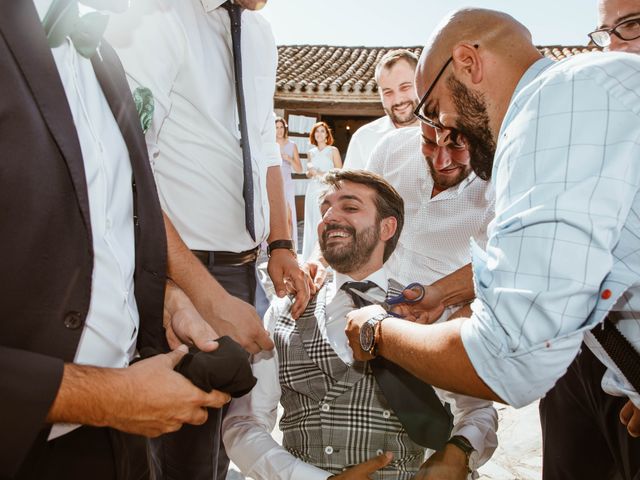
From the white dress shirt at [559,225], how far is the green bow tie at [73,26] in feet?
2.92

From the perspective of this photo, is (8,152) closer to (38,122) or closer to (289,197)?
(38,122)

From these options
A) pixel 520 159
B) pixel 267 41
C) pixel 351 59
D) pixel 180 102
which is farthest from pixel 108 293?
pixel 351 59

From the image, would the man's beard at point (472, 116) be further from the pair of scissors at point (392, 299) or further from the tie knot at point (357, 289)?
the tie knot at point (357, 289)

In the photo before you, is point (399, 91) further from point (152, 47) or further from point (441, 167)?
point (152, 47)

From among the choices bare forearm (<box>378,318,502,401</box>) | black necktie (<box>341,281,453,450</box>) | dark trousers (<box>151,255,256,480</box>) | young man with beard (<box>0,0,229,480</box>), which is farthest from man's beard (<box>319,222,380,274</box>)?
young man with beard (<box>0,0,229,480</box>)

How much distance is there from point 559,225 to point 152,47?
1.44 meters

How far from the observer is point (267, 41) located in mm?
2406

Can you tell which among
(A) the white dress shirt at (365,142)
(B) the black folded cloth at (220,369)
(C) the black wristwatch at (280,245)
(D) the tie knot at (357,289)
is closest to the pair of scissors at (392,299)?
(D) the tie knot at (357,289)

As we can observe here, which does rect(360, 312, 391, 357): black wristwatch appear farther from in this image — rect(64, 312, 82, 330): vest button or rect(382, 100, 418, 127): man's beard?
rect(382, 100, 418, 127): man's beard

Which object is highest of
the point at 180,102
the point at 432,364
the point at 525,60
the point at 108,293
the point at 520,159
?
the point at 525,60

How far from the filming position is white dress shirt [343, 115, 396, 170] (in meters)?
4.00

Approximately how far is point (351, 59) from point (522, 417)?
15.1 m

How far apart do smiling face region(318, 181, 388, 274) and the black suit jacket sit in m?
1.60

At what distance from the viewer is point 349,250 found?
248 cm
